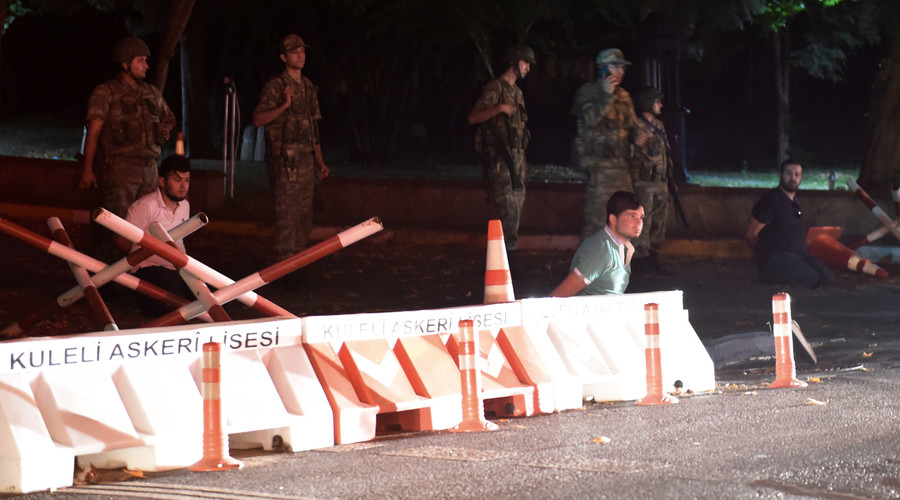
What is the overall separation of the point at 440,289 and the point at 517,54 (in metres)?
2.32

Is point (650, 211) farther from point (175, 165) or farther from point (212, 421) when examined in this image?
point (212, 421)

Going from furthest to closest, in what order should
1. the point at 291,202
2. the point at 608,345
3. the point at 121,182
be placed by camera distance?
the point at 291,202, the point at 121,182, the point at 608,345

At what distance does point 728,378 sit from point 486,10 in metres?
16.6

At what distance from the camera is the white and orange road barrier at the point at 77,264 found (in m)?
7.42

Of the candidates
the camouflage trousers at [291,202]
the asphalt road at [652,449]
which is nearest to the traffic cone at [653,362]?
the asphalt road at [652,449]

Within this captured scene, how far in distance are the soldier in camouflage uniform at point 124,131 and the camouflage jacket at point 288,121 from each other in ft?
2.88

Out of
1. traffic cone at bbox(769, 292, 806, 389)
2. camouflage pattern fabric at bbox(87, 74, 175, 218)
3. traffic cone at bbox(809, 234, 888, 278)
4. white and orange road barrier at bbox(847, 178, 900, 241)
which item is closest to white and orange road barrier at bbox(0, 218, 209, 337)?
camouflage pattern fabric at bbox(87, 74, 175, 218)

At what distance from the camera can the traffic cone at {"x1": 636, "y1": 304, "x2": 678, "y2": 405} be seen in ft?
24.2

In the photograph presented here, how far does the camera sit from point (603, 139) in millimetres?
12719

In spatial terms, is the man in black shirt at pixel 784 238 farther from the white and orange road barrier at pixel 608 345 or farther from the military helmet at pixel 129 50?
the military helmet at pixel 129 50

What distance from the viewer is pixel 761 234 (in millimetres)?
13312

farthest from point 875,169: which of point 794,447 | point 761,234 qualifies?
point 794,447

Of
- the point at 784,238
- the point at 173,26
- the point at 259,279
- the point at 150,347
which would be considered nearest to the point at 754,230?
the point at 784,238

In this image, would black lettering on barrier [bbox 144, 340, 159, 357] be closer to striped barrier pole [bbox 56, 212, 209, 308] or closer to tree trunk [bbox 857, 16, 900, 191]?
striped barrier pole [bbox 56, 212, 209, 308]
